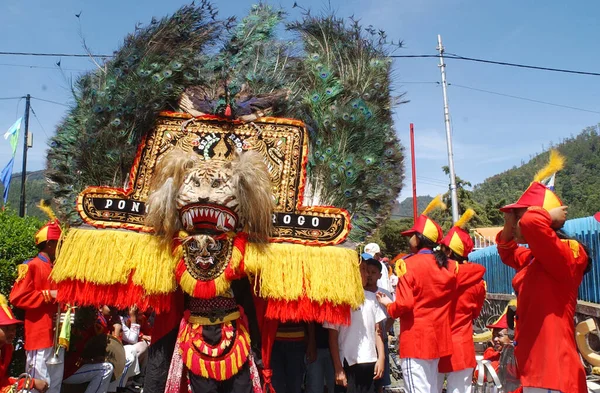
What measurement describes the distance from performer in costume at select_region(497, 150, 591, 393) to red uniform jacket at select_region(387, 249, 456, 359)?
1.04 m

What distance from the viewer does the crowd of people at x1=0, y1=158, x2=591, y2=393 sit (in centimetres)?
306

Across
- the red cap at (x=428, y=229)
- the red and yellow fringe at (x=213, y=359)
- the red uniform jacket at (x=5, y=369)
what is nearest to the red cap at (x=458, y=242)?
the red cap at (x=428, y=229)

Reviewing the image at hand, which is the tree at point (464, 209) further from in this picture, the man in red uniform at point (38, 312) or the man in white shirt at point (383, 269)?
the man in red uniform at point (38, 312)

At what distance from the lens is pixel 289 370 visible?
4207mm

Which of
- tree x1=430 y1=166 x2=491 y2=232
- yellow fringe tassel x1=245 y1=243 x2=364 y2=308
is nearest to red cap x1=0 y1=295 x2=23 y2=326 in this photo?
yellow fringe tassel x1=245 y1=243 x2=364 y2=308

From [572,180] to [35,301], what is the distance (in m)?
70.6

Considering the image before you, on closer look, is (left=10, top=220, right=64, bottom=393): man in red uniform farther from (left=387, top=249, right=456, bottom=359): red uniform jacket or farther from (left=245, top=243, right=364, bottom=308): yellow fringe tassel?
(left=387, top=249, right=456, bottom=359): red uniform jacket

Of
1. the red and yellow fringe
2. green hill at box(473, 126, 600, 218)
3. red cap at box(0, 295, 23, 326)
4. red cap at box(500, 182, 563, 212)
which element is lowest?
the red and yellow fringe

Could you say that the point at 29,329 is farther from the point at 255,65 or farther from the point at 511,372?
the point at 511,372

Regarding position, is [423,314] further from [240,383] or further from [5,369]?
[5,369]

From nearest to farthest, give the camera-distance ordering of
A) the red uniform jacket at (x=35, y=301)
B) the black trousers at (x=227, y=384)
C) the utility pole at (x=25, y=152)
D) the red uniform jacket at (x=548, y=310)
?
1. the red uniform jacket at (x=548, y=310)
2. the black trousers at (x=227, y=384)
3. the red uniform jacket at (x=35, y=301)
4. the utility pole at (x=25, y=152)

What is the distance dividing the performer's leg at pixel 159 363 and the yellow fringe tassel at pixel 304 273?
3.10 ft

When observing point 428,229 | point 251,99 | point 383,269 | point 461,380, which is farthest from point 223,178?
point 383,269

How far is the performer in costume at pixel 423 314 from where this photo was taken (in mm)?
4141
